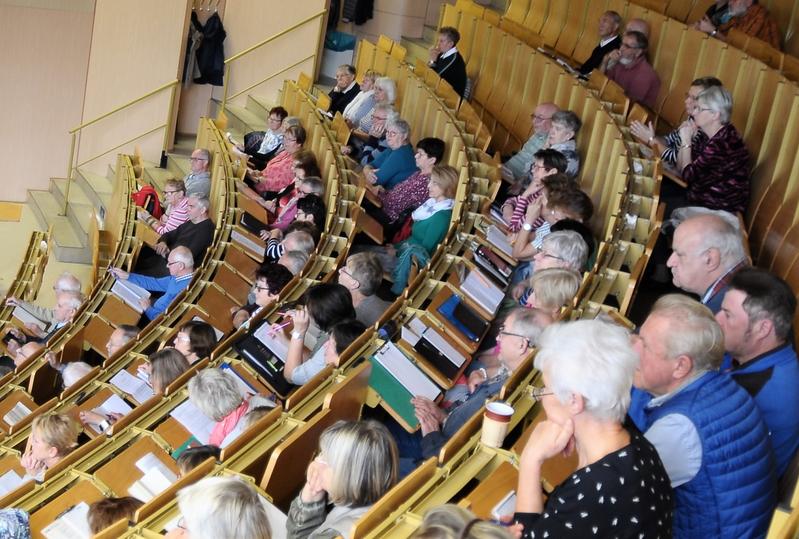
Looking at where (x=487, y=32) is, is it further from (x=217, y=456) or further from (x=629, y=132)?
(x=217, y=456)

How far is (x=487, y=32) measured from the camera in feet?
19.6

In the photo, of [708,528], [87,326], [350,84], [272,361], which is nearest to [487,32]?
[350,84]

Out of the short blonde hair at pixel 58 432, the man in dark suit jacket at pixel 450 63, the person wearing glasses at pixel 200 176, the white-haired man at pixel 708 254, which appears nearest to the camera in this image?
the white-haired man at pixel 708 254

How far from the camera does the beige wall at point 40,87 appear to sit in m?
7.55

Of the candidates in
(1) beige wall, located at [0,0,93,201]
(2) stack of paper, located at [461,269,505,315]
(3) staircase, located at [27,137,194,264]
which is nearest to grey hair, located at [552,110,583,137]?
(2) stack of paper, located at [461,269,505,315]

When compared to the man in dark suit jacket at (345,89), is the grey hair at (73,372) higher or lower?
lower

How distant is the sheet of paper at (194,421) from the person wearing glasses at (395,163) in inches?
80.8

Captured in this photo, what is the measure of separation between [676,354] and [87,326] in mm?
2890

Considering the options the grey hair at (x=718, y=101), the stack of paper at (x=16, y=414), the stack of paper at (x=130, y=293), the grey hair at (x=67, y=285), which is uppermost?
the grey hair at (x=718, y=101)

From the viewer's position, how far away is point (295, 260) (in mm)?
3869

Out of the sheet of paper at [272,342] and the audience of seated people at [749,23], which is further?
the audience of seated people at [749,23]

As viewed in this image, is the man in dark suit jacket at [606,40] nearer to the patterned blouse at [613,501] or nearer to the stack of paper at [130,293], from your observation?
the stack of paper at [130,293]

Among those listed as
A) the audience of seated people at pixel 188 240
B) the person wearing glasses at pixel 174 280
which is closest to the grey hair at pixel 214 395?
the person wearing glasses at pixel 174 280

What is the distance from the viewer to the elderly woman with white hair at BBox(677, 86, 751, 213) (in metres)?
3.66
